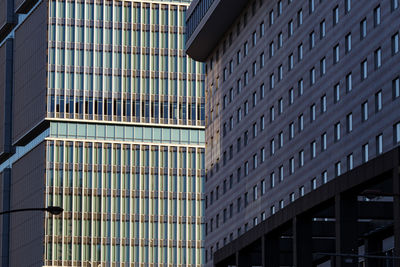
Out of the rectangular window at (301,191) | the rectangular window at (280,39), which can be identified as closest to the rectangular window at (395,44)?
the rectangular window at (301,191)

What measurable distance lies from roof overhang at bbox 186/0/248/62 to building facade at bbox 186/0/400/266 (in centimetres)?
15

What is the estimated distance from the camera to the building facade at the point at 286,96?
84.0 m

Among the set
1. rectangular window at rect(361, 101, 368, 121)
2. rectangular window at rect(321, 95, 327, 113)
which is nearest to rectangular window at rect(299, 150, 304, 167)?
rectangular window at rect(321, 95, 327, 113)

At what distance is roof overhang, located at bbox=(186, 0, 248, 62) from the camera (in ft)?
395

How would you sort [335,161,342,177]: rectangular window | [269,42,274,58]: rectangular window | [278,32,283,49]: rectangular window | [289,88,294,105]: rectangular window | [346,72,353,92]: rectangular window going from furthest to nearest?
[269,42,274,58]: rectangular window, [278,32,283,49]: rectangular window, [289,88,294,105]: rectangular window, [335,161,342,177]: rectangular window, [346,72,353,92]: rectangular window

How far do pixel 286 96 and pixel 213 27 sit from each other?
2517 cm

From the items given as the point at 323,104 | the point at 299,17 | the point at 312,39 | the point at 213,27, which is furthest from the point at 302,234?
the point at 213,27

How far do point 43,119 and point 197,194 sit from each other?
2579cm

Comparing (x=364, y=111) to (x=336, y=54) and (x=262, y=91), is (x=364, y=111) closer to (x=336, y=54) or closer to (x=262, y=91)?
(x=336, y=54)

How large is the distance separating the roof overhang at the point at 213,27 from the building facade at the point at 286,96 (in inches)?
5.9

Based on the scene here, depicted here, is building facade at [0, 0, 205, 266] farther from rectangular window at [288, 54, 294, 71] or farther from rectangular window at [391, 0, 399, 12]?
rectangular window at [391, 0, 399, 12]

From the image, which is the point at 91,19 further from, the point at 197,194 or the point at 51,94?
the point at 197,194

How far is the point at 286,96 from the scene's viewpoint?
10362 cm

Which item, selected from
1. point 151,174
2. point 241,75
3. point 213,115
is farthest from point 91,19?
point 241,75
